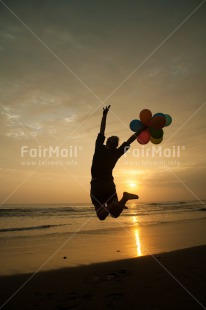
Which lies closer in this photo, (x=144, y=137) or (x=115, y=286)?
(x=115, y=286)

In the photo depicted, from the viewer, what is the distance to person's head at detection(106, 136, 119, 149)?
5547mm

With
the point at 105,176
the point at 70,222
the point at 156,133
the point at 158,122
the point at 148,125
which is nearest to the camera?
the point at 105,176

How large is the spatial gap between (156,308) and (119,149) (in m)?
2.84

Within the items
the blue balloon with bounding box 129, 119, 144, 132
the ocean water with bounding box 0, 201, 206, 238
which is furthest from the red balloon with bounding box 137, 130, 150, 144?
the ocean water with bounding box 0, 201, 206, 238

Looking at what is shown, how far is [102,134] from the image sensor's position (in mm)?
5547

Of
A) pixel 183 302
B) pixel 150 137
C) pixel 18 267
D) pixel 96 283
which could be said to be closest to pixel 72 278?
pixel 96 283

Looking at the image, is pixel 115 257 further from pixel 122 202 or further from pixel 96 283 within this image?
pixel 122 202

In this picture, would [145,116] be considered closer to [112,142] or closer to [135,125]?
[135,125]

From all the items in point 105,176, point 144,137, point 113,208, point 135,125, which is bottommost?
point 113,208

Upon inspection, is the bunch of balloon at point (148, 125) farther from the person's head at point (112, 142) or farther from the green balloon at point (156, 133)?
the person's head at point (112, 142)

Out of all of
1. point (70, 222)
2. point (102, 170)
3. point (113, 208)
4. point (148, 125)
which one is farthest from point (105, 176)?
point (70, 222)

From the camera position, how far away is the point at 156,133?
6.76 meters

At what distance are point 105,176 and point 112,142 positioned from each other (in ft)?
2.26

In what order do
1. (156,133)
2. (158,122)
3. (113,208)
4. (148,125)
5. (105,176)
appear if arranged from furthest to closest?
(156,133), (148,125), (158,122), (105,176), (113,208)
